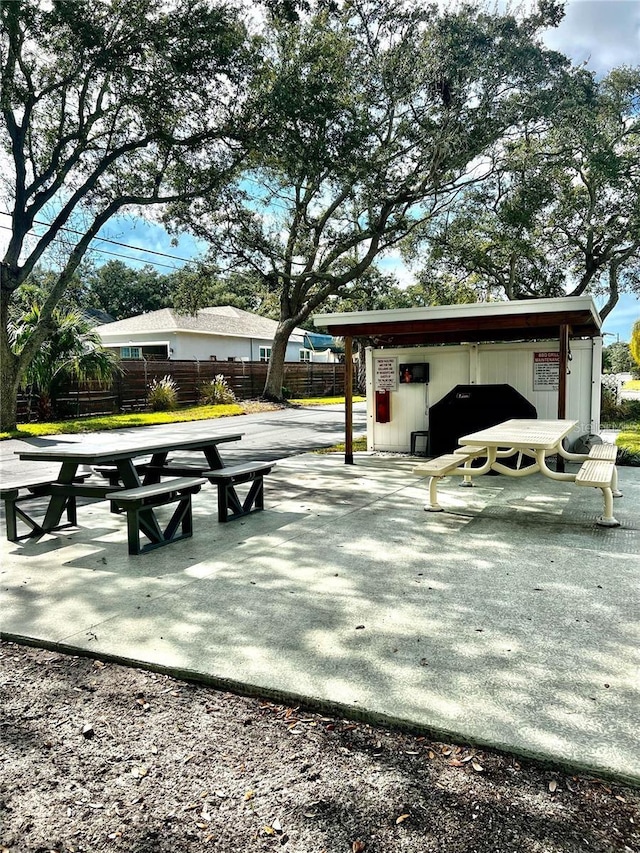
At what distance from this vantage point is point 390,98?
13.3 meters

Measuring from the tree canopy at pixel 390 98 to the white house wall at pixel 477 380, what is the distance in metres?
5.27

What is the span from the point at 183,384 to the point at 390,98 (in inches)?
452

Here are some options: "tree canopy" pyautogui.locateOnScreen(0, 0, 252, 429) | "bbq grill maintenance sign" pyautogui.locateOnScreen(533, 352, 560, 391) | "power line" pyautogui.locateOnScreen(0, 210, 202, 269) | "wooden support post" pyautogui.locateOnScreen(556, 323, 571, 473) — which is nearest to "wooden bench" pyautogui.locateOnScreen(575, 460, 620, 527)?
"wooden support post" pyautogui.locateOnScreen(556, 323, 571, 473)

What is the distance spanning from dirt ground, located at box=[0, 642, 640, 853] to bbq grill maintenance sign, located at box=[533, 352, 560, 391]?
711 cm

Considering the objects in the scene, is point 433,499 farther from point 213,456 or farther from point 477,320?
point 477,320

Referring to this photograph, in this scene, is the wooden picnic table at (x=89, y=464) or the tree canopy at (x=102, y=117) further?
the tree canopy at (x=102, y=117)

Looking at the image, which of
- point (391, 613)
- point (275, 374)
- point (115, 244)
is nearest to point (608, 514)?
point (391, 613)

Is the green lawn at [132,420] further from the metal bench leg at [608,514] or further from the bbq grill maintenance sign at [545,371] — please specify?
the metal bench leg at [608,514]

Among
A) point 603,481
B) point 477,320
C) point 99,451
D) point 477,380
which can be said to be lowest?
point 603,481

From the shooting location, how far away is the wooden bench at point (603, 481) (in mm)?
4609

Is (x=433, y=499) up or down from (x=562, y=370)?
down

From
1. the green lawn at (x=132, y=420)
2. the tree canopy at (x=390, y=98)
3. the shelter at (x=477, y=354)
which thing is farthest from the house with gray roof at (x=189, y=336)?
the shelter at (x=477, y=354)

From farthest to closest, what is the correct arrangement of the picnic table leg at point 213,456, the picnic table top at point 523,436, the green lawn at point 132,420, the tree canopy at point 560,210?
the tree canopy at point 560,210 < the green lawn at point 132,420 < the picnic table leg at point 213,456 < the picnic table top at point 523,436

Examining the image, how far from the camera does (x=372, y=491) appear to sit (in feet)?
21.6
